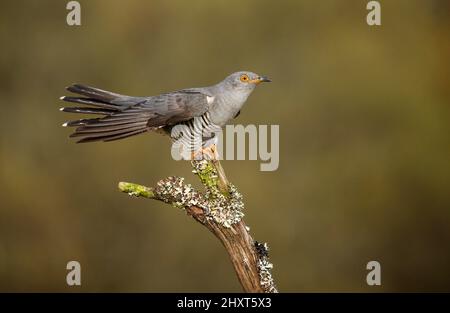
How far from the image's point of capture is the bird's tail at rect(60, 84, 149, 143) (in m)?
3.92

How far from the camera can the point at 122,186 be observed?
376 cm

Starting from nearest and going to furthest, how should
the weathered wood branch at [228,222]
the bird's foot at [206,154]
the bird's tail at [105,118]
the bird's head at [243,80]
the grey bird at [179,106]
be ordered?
the weathered wood branch at [228,222] → the bird's tail at [105,118] → the bird's foot at [206,154] → the grey bird at [179,106] → the bird's head at [243,80]

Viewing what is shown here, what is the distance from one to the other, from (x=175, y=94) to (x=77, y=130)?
85cm

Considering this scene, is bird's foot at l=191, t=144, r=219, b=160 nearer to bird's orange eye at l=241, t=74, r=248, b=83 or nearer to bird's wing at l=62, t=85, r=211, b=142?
bird's wing at l=62, t=85, r=211, b=142

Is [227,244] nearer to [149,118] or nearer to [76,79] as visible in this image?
[149,118]

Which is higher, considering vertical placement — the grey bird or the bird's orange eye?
the bird's orange eye

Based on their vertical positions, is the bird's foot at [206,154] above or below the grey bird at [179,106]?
below

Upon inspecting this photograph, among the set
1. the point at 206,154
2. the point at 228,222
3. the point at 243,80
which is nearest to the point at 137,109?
the point at 206,154

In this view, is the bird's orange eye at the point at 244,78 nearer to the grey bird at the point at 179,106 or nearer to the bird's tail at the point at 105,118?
the grey bird at the point at 179,106

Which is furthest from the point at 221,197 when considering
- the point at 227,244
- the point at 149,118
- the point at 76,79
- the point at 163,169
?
the point at 76,79

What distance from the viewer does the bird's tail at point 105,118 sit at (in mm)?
3920

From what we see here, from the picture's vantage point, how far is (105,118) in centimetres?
412

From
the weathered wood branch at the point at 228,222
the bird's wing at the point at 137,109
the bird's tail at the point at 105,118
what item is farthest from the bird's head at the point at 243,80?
the weathered wood branch at the point at 228,222

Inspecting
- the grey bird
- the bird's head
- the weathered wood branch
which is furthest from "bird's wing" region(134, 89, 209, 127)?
the weathered wood branch
